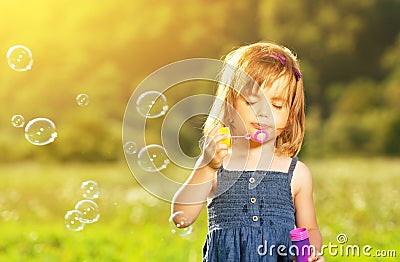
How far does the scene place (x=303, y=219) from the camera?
82.7 inches

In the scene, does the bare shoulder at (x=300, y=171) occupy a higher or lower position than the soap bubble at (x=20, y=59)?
lower

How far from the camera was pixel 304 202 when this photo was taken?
82.9 inches

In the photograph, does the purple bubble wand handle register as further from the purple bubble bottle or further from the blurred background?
the blurred background

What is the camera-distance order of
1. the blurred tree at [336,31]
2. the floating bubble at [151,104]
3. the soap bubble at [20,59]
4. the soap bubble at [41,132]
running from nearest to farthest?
the floating bubble at [151,104] → the soap bubble at [41,132] → the soap bubble at [20,59] → the blurred tree at [336,31]

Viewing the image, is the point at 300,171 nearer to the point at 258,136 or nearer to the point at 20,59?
the point at 258,136

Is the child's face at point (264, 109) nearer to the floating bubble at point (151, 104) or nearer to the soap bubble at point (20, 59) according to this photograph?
the floating bubble at point (151, 104)

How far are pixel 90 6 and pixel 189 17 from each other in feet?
5.81

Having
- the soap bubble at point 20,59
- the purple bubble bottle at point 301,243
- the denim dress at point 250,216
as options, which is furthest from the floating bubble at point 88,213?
the purple bubble bottle at point 301,243

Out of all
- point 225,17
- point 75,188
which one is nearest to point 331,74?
point 225,17

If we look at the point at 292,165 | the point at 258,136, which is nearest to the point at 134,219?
the point at 292,165

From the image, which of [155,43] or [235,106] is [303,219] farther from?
[155,43]

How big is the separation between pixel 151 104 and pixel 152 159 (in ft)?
0.76

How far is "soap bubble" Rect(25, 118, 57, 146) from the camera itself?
287 centimetres

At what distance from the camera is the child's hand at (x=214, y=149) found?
6.10ft
